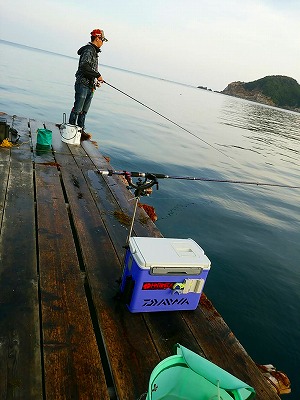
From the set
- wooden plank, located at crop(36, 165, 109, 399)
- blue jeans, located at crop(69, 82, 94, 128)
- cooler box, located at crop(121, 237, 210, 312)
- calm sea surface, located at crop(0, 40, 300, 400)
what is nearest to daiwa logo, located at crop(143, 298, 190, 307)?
cooler box, located at crop(121, 237, 210, 312)

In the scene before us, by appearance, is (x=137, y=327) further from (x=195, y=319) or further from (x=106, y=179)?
(x=106, y=179)

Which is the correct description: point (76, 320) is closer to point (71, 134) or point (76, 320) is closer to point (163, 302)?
point (163, 302)

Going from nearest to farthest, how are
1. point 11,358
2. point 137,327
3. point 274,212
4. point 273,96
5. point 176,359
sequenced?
point 176,359, point 11,358, point 137,327, point 274,212, point 273,96

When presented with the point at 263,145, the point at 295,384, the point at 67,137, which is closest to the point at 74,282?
the point at 295,384

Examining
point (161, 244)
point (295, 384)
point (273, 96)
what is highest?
point (273, 96)

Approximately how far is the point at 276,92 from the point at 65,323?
170 metres

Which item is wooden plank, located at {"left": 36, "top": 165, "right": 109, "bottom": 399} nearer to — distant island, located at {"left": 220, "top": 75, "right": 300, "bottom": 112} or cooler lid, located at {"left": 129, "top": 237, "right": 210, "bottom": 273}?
cooler lid, located at {"left": 129, "top": 237, "right": 210, "bottom": 273}

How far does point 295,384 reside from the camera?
4.25 m

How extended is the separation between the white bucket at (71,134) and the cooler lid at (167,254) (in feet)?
20.7

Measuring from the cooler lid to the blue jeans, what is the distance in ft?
21.3

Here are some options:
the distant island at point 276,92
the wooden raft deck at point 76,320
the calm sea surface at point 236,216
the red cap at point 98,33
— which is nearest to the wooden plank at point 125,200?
the wooden raft deck at point 76,320

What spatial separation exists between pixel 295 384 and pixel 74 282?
3.45 meters

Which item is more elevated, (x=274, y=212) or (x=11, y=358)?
(x=11, y=358)

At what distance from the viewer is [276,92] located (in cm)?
15025
